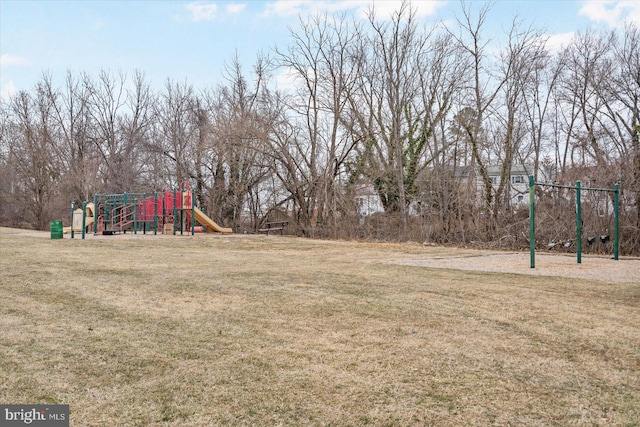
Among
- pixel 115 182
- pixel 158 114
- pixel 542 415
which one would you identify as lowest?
pixel 542 415

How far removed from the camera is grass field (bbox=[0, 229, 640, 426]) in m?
2.85

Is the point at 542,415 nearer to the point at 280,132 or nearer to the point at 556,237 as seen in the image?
the point at 556,237

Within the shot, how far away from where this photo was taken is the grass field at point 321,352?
2846 mm

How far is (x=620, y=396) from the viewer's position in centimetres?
307

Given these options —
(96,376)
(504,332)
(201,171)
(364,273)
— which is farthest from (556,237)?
(201,171)

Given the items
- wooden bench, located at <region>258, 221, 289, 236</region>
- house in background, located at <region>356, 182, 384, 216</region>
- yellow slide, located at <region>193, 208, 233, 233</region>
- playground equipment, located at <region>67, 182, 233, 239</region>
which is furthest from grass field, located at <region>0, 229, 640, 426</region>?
yellow slide, located at <region>193, 208, 233, 233</region>

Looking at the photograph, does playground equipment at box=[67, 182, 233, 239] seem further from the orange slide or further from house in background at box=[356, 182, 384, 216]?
house in background at box=[356, 182, 384, 216]

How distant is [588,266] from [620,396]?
320 inches

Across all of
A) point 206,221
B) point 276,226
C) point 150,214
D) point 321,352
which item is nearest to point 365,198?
point 276,226

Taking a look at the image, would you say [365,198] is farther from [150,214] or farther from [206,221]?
[150,214]

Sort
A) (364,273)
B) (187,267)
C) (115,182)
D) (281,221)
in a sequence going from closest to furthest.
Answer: (364,273)
(187,267)
(281,221)
(115,182)

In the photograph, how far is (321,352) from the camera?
3924 mm

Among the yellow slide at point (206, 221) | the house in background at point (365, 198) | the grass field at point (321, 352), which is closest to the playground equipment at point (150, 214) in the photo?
the yellow slide at point (206, 221)

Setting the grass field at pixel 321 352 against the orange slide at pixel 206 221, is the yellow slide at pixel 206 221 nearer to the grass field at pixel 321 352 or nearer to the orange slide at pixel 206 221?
the orange slide at pixel 206 221
